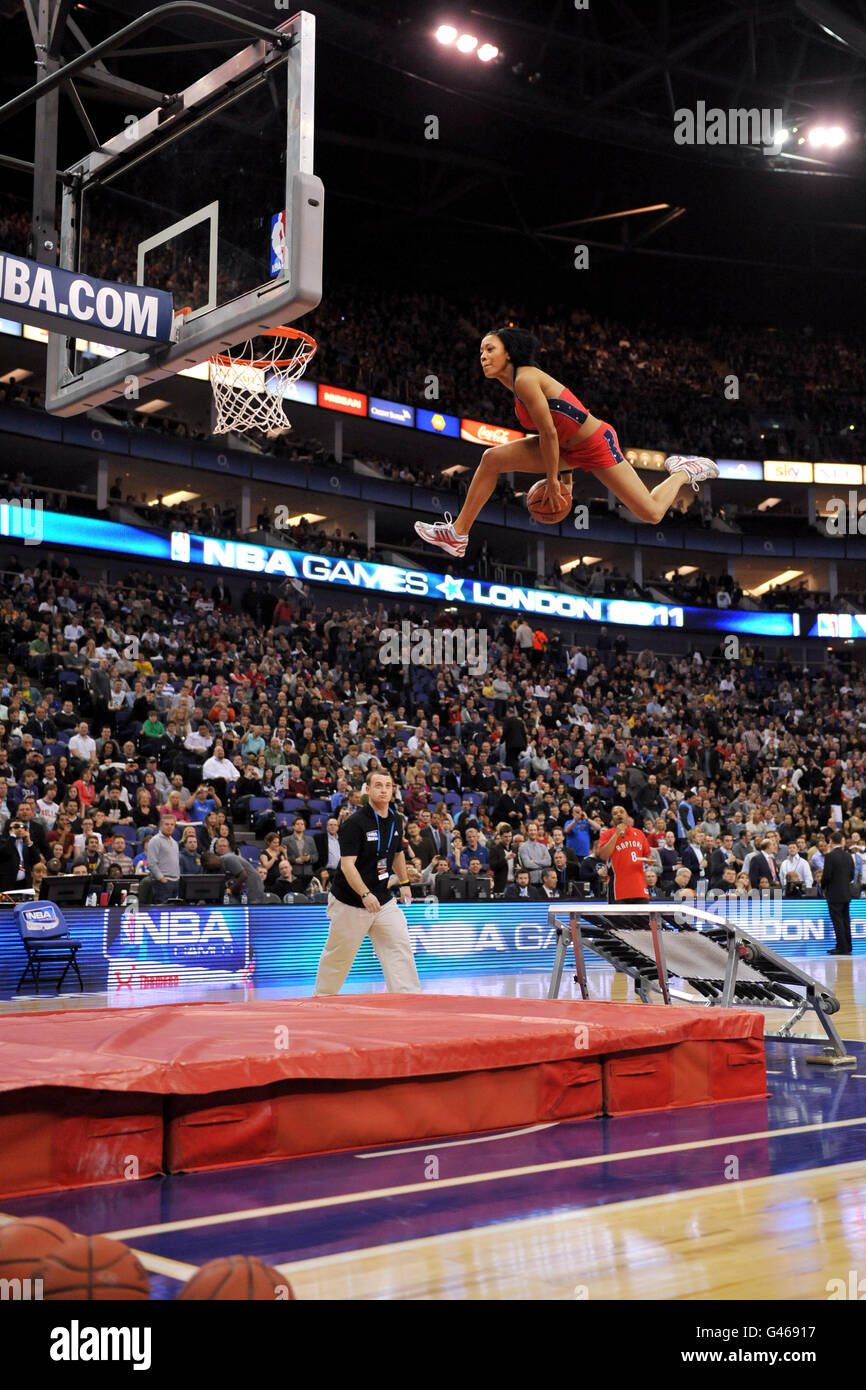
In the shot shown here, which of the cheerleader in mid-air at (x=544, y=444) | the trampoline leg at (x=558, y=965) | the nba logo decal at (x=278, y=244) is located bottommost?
the trampoline leg at (x=558, y=965)

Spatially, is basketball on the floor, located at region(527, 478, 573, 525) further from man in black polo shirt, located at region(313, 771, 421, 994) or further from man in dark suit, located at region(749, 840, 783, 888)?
man in dark suit, located at region(749, 840, 783, 888)

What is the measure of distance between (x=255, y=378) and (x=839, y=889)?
44.8 ft

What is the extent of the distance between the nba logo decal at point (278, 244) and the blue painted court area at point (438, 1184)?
5.17 m

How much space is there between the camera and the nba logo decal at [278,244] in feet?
25.5

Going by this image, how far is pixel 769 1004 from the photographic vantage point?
948 centimetres

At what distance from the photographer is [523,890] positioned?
18.6 m

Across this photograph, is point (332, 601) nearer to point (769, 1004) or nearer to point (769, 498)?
point (769, 498)

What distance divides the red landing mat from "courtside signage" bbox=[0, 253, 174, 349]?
4.27 metres

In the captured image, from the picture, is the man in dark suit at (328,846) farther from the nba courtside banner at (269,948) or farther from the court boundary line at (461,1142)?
the court boundary line at (461,1142)

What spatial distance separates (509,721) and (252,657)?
5.42 meters

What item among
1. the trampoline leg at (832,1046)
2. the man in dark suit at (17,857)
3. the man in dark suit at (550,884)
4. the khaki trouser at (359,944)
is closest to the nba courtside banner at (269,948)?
the man in dark suit at (550,884)

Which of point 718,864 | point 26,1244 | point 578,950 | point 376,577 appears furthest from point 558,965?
point 376,577

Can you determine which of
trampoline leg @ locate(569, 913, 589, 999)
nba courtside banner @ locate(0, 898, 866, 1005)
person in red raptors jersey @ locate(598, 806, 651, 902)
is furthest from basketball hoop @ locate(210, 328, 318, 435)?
nba courtside banner @ locate(0, 898, 866, 1005)

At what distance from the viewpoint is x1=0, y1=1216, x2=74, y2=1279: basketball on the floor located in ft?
9.42
